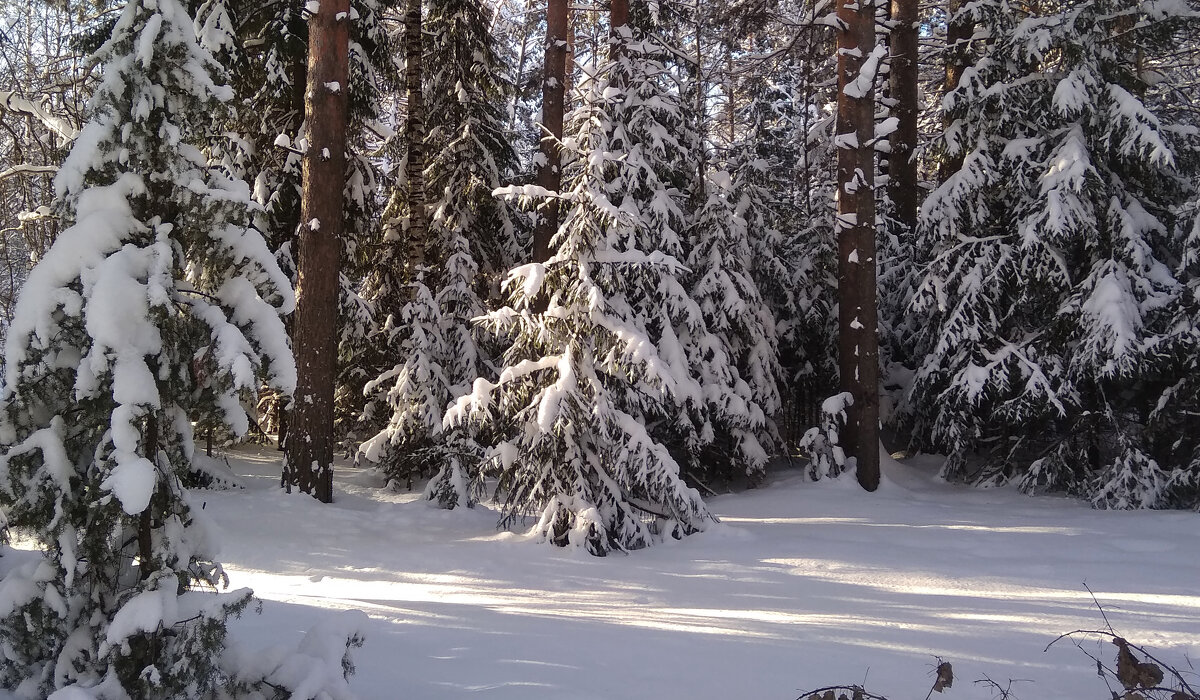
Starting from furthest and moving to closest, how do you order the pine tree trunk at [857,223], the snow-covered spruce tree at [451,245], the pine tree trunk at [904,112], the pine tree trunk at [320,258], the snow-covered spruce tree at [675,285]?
the pine tree trunk at [904,112] < the snow-covered spruce tree at [451,245] < the pine tree trunk at [857,223] < the snow-covered spruce tree at [675,285] < the pine tree trunk at [320,258]

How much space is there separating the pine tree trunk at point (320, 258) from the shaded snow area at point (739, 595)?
1.93 ft

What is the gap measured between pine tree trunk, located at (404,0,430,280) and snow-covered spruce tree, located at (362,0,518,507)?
0.44 meters

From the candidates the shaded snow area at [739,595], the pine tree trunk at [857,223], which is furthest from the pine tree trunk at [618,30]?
the shaded snow area at [739,595]

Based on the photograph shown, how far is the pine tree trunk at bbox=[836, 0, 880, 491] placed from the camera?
10.8 m

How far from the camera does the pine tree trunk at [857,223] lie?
35.5 ft

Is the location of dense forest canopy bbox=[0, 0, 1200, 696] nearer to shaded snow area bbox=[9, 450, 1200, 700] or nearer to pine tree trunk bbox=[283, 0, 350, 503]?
pine tree trunk bbox=[283, 0, 350, 503]

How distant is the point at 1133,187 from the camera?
10.4m

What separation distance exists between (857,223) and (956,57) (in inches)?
139

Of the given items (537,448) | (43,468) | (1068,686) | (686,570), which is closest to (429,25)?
(537,448)

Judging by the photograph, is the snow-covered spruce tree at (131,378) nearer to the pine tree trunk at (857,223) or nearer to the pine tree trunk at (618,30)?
the pine tree trunk at (618,30)

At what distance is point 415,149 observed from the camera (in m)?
11.7

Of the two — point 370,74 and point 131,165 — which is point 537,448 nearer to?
point 131,165

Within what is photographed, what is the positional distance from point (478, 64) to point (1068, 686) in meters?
11.5

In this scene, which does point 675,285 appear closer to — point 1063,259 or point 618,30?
point 618,30
